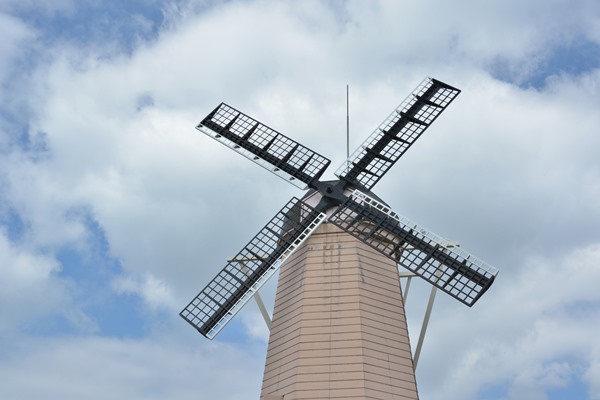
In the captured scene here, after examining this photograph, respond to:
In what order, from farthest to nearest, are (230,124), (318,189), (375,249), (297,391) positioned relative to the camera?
(230,124) < (318,189) < (375,249) < (297,391)

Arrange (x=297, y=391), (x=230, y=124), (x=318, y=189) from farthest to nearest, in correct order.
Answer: (x=230, y=124), (x=318, y=189), (x=297, y=391)

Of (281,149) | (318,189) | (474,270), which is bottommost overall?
(474,270)

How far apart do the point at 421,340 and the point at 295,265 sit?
13.2 feet

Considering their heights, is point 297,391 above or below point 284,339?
below

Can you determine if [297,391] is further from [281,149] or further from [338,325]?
[281,149]

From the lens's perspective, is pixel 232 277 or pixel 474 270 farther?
pixel 232 277

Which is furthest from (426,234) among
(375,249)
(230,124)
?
(230,124)

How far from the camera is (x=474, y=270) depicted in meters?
22.8

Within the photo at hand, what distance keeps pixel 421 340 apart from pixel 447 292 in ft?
5.12

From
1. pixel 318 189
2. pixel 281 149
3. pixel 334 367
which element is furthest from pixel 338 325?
pixel 281 149

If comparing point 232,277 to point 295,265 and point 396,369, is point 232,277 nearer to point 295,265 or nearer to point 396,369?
point 295,265

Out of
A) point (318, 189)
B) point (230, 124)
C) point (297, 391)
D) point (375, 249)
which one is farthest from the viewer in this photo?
point (230, 124)

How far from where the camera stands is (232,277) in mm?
24375

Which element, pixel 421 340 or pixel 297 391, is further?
pixel 421 340
